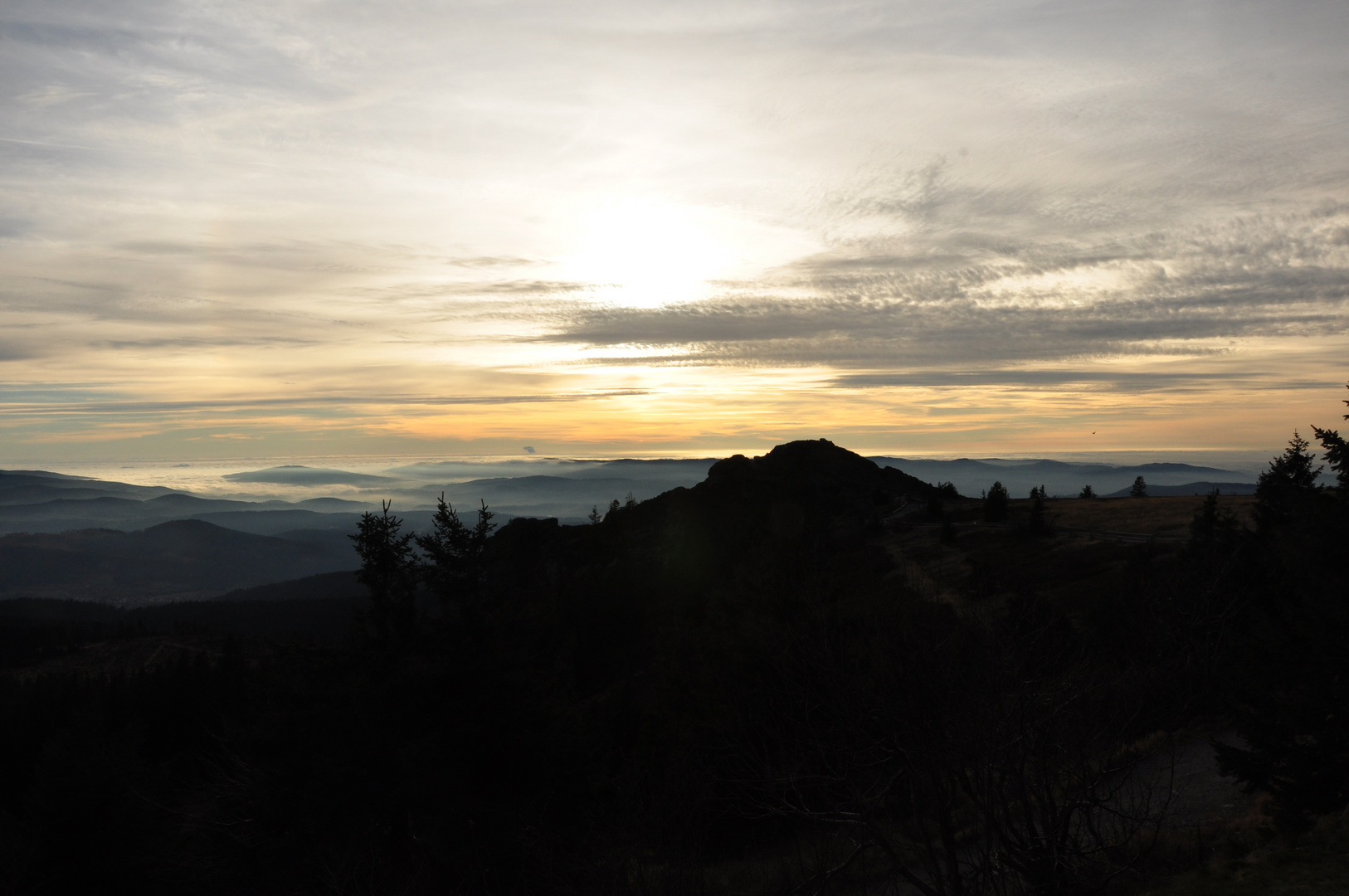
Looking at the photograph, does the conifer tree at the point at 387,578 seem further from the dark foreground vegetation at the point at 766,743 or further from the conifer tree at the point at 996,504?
the conifer tree at the point at 996,504

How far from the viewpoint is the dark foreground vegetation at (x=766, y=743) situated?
988 cm

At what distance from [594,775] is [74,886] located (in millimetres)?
18956

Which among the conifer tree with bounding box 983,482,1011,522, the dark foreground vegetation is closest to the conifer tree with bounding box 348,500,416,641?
the dark foreground vegetation

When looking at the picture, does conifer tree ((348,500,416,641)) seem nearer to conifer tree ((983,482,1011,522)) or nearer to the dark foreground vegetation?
the dark foreground vegetation

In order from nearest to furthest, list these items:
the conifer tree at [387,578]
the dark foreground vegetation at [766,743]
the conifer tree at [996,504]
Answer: the dark foreground vegetation at [766,743] → the conifer tree at [387,578] → the conifer tree at [996,504]

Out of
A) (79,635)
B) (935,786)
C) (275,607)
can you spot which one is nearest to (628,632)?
(935,786)

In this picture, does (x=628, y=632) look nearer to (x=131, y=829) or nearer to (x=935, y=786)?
(x=131, y=829)

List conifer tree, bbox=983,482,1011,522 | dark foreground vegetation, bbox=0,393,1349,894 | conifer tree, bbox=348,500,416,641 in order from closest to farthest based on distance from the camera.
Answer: dark foreground vegetation, bbox=0,393,1349,894 → conifer tree, bbox=348,500,416,641 → conifer tree, bbox=983,482,1011,522

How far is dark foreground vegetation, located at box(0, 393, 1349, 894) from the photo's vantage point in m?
9.88

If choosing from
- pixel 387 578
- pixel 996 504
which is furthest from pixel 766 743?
pixel 996 504

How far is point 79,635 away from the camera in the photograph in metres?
142

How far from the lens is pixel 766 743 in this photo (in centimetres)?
1653

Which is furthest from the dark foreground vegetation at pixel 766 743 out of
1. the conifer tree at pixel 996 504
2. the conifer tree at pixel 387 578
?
the conifer tree at pixel 996 504

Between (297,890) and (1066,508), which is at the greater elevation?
(1066,508)
